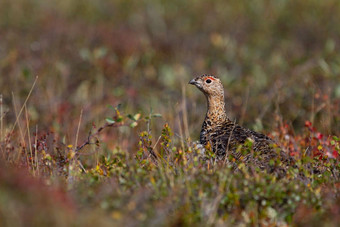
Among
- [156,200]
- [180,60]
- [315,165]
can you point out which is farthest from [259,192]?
[180,60]

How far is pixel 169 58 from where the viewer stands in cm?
1170

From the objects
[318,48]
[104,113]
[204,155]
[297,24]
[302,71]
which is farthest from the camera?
[297,24]

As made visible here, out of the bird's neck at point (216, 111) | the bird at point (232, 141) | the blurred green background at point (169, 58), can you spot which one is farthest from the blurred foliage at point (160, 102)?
the bird's neck at point (216, 111)

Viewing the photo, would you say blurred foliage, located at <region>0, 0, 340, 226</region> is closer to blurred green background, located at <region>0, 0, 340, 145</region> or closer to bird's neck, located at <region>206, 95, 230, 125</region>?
blurred green background, located at <region>0, 0, 340, 145</region>

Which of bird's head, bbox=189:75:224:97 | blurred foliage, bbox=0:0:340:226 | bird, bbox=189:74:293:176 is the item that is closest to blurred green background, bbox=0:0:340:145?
blurred foliage, bbox=0:0:340:226

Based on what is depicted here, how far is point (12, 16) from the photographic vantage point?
12.7 m

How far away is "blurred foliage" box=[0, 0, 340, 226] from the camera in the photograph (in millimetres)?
3492

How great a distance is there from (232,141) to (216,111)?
4.06 ft

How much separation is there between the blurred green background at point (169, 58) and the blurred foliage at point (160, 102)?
4cm

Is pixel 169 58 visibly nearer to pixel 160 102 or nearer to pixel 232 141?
pixel 160 102

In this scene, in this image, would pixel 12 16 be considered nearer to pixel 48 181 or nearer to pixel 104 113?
pixel 104 113

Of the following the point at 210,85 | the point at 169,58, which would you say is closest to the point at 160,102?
the point at 210,85

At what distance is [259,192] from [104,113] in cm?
532

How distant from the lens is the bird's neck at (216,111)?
6.21 m
